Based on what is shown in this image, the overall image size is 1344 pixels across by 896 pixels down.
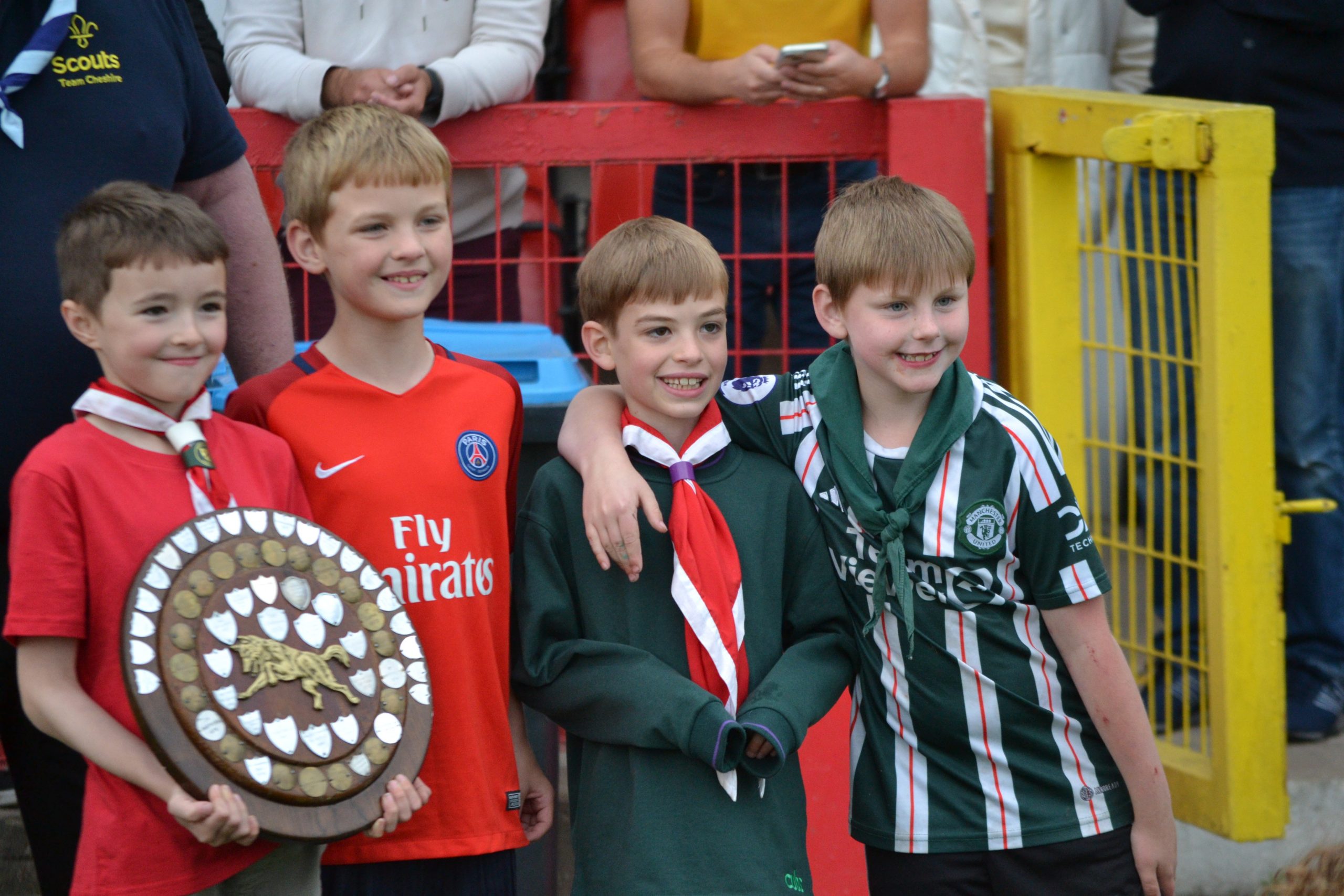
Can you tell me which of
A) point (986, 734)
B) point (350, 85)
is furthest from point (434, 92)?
point (986, 734)

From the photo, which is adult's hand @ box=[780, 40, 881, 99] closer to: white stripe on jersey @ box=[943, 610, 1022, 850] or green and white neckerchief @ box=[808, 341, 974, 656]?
green and white neckerchief @ box=[808, 341, 974, 656]

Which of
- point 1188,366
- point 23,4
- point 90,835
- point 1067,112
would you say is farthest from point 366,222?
point 1188,366

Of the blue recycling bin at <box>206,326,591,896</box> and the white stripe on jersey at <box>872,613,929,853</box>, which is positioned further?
the blue recycling bin at <box>206,326,591,896</box>

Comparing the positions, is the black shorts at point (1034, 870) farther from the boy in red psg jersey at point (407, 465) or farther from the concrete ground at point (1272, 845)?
the concrete ground at point (1272, 845)

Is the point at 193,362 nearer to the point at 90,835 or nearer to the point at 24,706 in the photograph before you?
the point at 24,706

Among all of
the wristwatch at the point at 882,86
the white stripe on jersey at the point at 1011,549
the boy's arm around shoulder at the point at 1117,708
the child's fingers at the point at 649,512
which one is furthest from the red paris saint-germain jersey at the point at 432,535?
the wristwatch at the point at 882,86

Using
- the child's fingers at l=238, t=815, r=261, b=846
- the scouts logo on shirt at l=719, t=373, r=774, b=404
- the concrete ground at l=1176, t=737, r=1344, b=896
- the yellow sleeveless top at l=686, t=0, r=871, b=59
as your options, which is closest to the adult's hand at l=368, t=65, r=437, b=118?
the yellow sleeveless top at l=686, t=0, r=871, b=59

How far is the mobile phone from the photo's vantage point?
349cm

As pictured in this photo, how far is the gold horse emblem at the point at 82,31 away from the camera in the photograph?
7.35 ft

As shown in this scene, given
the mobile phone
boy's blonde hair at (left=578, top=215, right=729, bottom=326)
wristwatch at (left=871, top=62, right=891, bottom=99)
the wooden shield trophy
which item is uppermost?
the mobile phone

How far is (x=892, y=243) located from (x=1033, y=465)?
40 centimetres

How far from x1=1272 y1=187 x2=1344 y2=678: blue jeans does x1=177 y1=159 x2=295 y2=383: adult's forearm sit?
7.78 ft

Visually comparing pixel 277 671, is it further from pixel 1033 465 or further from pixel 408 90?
pixel 408 90

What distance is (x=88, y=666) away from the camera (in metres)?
2.02
